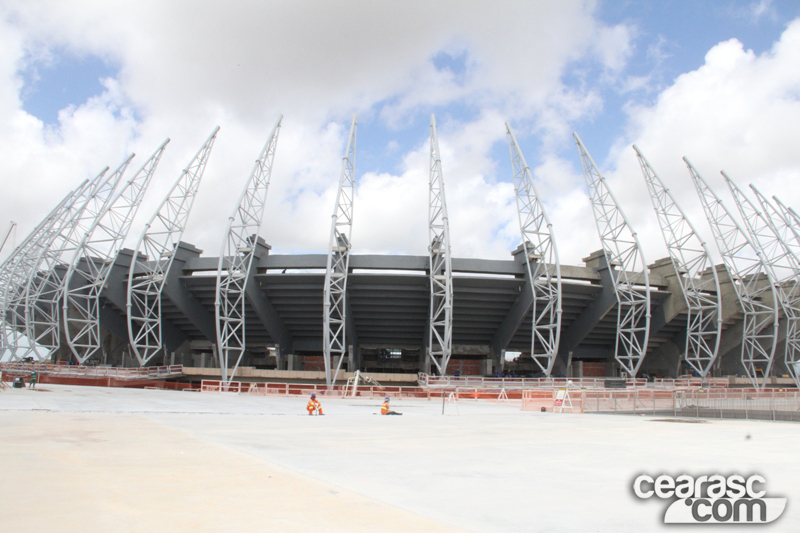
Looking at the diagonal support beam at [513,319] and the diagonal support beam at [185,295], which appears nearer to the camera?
the diagonal support beam at [513,319]

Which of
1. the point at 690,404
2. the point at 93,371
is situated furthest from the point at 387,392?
the point at 93,371

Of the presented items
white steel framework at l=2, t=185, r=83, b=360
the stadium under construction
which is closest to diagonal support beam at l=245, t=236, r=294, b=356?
the stadium under construction

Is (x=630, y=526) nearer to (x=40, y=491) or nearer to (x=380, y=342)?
(x=40, y=491)

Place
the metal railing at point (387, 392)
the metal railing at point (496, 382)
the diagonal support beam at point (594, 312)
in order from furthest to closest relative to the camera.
Answer: the diagonal support beam at point (594, 312), the metal railing at point (496, 382), the metal railing at point (387, 392)

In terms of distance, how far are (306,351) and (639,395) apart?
42122 millimetres

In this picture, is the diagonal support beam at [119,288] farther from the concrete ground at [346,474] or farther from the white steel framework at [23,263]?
the concrete ground at [346,474]

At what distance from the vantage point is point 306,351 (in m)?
64.6

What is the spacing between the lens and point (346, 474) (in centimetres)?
938

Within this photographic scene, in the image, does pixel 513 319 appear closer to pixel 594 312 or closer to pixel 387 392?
pixel 594 312

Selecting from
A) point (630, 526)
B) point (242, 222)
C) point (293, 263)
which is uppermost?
point (242, 222)

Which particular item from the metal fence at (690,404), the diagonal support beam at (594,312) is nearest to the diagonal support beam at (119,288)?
the diagonal support beam at (594,312)

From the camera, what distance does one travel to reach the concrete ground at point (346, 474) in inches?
252

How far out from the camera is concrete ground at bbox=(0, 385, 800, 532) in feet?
21.0

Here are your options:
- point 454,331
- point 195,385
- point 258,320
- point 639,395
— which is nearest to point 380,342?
point 454,331
